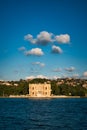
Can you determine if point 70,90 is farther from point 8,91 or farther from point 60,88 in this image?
point 8,91

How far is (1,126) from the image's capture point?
34.5 m

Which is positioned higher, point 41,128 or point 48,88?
point 48,88

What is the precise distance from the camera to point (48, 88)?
6432 inches

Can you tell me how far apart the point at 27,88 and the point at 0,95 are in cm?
1207

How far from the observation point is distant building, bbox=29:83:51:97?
16288cm

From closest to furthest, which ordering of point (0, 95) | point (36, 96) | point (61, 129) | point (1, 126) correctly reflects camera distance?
point (61, 129)
point (1, 126)
point (36, 96)
point (0, 95)

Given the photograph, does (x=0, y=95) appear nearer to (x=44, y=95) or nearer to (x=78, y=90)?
(x=44, y=95)

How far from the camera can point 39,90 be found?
536 feet

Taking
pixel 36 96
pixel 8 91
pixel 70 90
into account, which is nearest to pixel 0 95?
pixel 8 91

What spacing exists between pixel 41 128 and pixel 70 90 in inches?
5397

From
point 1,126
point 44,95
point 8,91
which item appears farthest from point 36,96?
point 1,126

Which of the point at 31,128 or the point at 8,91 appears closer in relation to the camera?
the point at 31,128

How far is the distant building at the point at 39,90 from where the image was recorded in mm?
162875

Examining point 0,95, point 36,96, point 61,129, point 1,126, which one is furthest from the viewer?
point 0,95
